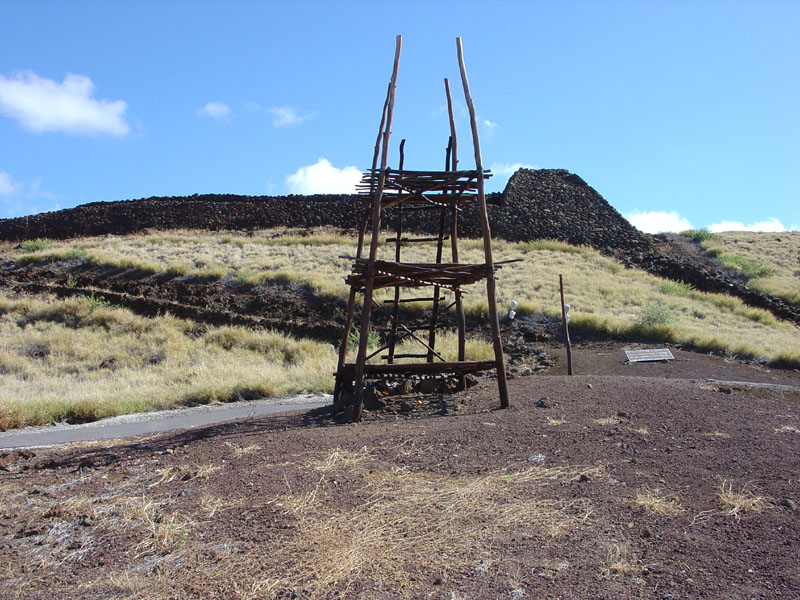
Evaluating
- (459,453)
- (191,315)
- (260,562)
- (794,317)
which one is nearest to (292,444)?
(459,453)

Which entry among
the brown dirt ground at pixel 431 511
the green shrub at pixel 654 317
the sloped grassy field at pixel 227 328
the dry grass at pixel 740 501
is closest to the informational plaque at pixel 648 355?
the sloped grassy field at pixel 227 328

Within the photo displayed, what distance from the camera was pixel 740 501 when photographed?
4.49 m

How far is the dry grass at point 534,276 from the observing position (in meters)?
19.2

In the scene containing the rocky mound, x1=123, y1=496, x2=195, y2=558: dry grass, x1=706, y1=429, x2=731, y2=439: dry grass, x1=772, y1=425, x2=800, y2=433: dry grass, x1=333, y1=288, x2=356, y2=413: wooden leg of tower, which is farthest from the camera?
the rocky mound

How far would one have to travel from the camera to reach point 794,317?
2564 centimetres

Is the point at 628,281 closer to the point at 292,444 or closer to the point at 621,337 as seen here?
the point at 621,337

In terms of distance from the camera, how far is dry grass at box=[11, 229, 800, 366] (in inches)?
755

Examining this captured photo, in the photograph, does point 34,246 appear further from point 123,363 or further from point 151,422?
point 151,422

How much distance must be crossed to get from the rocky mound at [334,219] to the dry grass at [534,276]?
77.8 inches

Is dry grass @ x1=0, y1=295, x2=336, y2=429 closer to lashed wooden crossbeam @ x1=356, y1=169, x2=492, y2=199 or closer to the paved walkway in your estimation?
the paved walkway

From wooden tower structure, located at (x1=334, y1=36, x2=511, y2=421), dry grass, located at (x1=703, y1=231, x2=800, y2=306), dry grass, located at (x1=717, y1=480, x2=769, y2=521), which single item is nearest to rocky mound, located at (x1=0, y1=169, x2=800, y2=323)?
dry grass, located at (x1=703, y1=231, x2=800, y2=306)

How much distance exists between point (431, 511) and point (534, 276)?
22.4m

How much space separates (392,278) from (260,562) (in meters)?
5.43

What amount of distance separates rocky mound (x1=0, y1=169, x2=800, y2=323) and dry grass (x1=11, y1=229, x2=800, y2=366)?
6.48 feet
